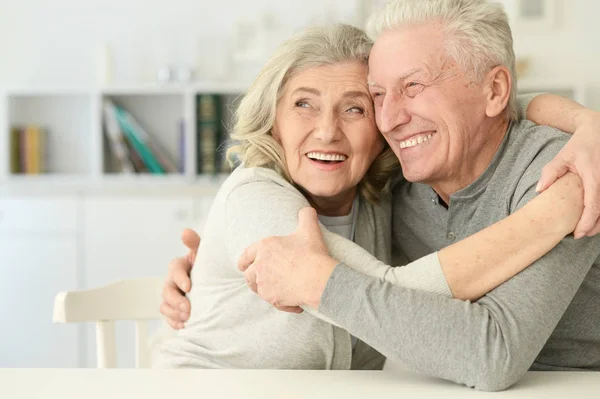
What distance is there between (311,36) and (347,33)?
0.08 meters

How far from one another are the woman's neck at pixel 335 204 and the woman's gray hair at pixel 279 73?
9cm

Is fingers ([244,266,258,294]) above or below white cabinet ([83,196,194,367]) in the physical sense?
above

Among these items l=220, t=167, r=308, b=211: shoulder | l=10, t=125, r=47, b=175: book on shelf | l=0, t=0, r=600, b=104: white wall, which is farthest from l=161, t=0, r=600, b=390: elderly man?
l=10, t=125, r=47, b=175: book on shelf

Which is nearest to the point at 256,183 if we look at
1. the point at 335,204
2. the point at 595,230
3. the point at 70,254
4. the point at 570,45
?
the point at 335,204

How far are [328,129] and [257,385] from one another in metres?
0.63

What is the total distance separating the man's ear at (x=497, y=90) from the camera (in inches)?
63.9

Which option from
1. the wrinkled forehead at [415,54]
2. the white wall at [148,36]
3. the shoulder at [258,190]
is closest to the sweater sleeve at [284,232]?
the shoulder at [258,190]

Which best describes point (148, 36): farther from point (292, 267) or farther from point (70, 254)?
point (292, 267)

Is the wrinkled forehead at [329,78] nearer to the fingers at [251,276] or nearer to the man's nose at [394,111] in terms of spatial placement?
the man's nose at [394,111]

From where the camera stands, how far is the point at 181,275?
70.9 inches

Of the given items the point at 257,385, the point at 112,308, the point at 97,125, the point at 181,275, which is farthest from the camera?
the point at 97,125

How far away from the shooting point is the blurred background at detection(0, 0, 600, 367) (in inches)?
160

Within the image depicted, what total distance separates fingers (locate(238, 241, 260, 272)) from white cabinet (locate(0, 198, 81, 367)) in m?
2.92

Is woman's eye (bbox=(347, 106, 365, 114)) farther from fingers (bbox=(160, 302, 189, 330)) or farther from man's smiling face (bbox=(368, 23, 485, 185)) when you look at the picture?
fingers (bbox=(160, 302, 189, 330))
